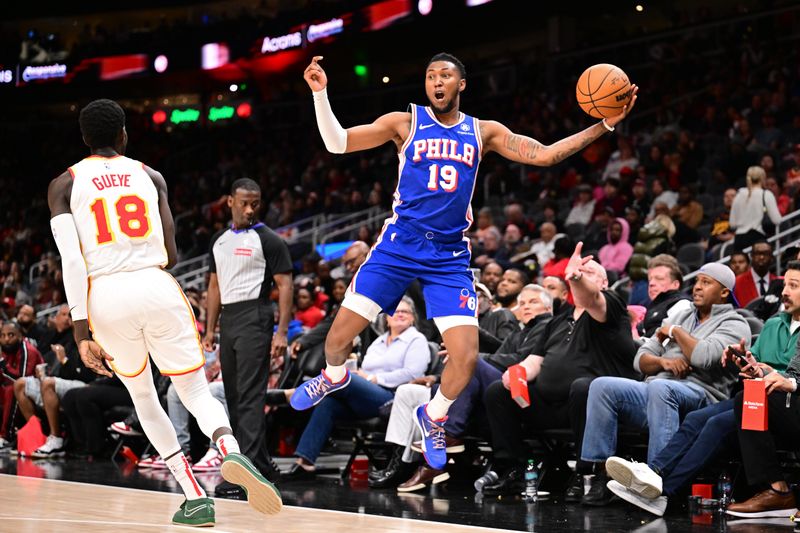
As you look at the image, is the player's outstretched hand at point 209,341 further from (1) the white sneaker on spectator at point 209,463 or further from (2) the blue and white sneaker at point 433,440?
(2) the blue and white sneaker at point 433,440

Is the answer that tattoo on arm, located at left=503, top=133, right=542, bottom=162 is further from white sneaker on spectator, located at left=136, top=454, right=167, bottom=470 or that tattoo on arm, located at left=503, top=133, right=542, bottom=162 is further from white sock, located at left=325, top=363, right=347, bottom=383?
white sneaker on spectator, located at left=136, top=454, right=167, bottom=470

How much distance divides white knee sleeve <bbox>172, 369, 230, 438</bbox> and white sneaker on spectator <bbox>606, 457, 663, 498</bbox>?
225cm

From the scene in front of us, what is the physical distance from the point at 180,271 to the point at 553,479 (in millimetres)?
13180

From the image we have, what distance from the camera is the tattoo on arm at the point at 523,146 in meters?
5.34

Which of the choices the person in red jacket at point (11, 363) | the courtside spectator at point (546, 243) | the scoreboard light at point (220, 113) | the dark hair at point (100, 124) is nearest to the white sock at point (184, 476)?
the dark hair at point (100, 124)

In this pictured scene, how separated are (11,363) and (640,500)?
759 centimetres

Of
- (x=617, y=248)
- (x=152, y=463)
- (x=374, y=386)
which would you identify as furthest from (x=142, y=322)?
(x=617, y=248)

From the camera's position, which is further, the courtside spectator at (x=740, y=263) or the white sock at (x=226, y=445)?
the courtside spectator at (x=740, y=263)

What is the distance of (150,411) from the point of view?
16.3 feet

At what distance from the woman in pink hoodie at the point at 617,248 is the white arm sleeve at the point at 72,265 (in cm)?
733

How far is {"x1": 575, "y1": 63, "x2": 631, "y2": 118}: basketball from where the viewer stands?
5.04 metres

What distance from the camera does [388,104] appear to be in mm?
23047

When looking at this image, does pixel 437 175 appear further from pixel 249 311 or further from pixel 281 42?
pixel 281 42

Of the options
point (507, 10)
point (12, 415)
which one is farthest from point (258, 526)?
point (507, 10)
